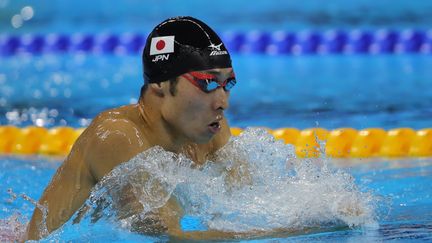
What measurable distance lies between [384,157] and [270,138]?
180cm

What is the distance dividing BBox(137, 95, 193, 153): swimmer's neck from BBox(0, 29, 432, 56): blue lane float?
21.5 feet

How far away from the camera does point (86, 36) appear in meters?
10.3

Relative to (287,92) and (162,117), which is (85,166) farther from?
(287,92)

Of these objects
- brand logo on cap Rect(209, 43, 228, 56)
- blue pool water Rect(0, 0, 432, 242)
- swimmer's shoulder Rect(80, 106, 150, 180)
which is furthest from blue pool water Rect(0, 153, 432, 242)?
brand logo on cap Rect(209, 43, 228, 56)

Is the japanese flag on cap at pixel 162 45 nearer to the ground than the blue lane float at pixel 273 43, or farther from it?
nearer to the ground

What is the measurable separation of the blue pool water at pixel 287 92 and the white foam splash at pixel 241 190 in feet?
0.24

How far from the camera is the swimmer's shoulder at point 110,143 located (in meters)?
2.65

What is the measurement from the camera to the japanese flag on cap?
2.70 meters

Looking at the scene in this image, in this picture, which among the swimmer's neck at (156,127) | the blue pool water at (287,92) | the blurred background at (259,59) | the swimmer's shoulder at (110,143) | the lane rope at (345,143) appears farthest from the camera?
the blurred background at (259,59)

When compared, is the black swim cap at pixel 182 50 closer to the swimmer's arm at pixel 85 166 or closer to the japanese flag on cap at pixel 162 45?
the japanese flag on cap at pixel 162 45

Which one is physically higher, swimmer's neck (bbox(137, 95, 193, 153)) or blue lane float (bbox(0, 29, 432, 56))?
blue lane float (bbox(0, 29, 432, 56))

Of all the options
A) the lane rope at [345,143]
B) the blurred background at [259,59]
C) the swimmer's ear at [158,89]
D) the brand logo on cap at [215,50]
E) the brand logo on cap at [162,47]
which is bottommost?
the swimmer's ear at [158,89]

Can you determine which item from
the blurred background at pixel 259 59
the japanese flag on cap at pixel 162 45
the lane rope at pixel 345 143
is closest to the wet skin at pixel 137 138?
the japanese flag on cap at pixel 162 45

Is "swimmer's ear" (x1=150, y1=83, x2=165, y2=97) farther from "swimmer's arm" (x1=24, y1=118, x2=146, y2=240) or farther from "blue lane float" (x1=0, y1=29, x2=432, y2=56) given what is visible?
"blue lane float" (x1=0, y1=29, x2=432, y2=56)
